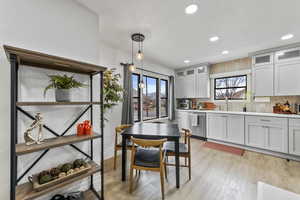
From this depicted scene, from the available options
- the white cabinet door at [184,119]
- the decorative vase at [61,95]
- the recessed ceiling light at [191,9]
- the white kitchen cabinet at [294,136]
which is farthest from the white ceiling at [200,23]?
the white cabinet door at [184,119]

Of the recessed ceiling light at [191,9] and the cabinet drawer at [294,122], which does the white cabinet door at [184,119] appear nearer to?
the cabinet drawer at [294,122]

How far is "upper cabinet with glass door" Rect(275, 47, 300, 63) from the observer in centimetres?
292

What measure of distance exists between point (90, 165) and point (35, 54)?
1358 millimetres

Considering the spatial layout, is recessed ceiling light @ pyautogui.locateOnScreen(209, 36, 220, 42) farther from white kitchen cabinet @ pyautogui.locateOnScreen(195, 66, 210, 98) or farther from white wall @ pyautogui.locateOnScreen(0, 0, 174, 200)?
white wall @ pyautogui.locateOnScreen(0, 0, 174, 200)

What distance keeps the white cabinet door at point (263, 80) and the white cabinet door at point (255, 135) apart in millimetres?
894

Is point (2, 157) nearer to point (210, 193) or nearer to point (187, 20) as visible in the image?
point (210, 193)

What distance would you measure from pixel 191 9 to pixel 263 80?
3.00 m

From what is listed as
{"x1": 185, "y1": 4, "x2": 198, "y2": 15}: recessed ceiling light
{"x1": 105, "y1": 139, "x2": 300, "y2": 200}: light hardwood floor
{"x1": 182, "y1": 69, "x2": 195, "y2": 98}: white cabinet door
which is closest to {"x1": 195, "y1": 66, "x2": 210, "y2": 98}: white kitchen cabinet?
{"x1": 182, "y1": 69, "x2": 195, "y2": 98}: white cabinet door

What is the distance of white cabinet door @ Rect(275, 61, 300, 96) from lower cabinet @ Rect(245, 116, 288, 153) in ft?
2.44

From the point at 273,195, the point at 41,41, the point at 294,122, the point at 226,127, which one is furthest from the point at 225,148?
the point at 41,41

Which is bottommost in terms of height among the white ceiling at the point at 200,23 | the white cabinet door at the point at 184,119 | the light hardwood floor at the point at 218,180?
the light hardwood floor at the point at 218,180

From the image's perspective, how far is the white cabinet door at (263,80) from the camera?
326 centimetres

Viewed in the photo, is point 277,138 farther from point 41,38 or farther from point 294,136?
point 41,38

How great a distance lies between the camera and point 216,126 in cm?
391
